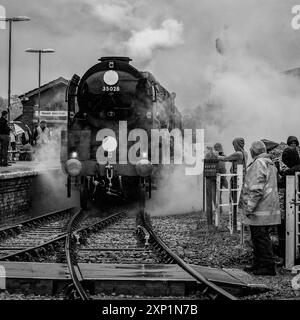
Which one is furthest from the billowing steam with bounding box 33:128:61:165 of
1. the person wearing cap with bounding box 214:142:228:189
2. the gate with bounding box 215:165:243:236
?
the gate with bounding box 215:165:243:236

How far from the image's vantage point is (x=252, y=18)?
56.3ft

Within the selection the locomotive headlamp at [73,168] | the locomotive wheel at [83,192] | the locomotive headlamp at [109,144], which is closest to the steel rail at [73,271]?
the locomotive headlamp at [73,168]

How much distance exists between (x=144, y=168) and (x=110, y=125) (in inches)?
58.4

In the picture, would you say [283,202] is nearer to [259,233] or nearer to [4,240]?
[259,233]

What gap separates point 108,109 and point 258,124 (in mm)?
7017

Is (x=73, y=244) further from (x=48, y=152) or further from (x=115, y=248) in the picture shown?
(x=48, y=152)

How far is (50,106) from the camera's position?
2842cm

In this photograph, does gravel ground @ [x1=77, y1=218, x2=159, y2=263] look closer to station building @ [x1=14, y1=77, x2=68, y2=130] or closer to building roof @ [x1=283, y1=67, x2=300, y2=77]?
building roof @ [x1=283, y1=67, x2=300, y2=77]

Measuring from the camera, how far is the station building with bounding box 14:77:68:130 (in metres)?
26.4

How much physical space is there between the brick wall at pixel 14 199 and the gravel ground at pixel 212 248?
285 centimetres

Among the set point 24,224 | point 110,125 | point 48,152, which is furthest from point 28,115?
point 24,224

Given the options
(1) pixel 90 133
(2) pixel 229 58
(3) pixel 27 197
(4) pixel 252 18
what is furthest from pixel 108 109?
(2) pixel 229 58

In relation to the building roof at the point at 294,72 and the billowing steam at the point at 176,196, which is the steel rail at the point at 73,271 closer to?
the billowing steam at the point at 176,196
